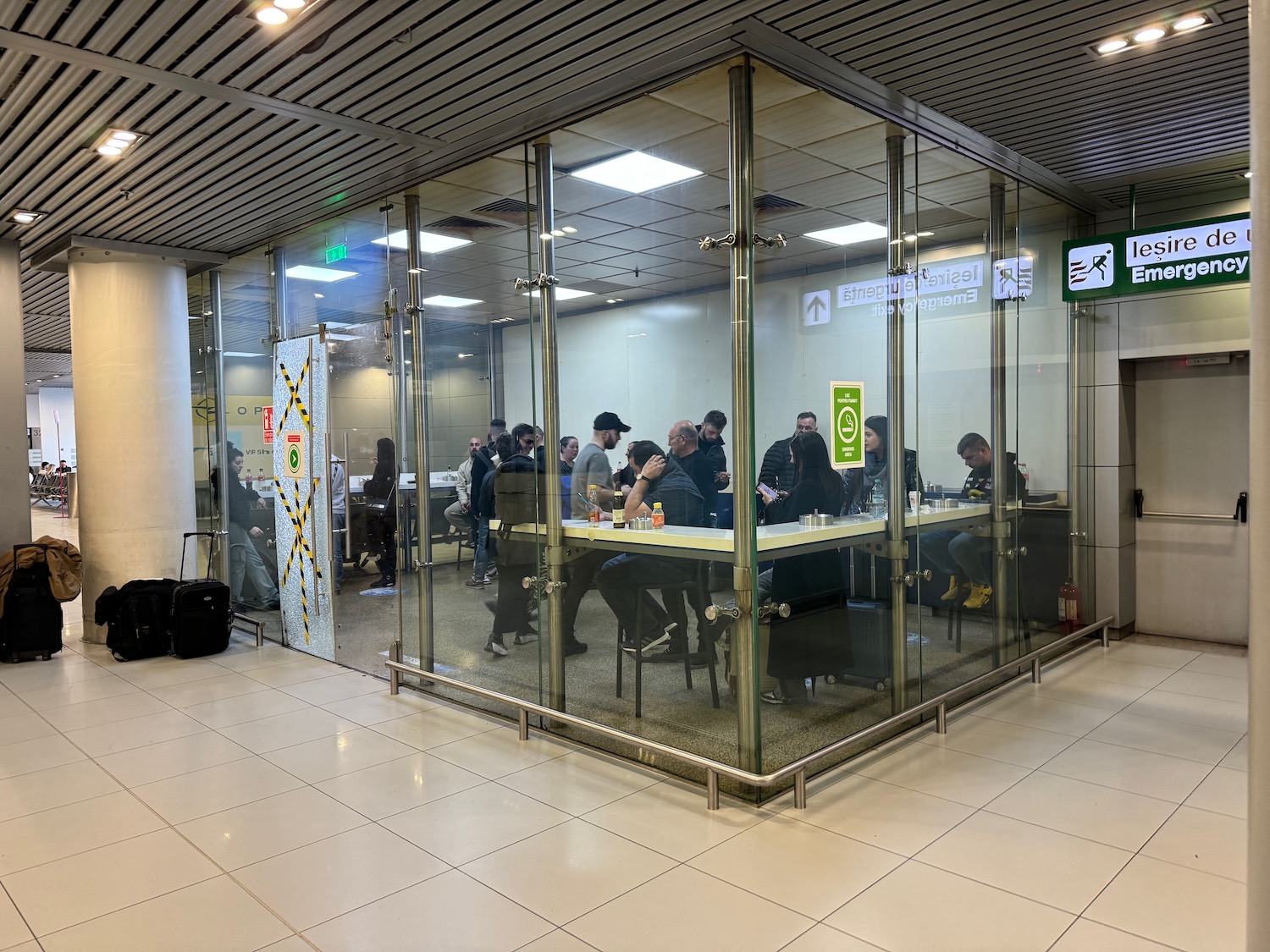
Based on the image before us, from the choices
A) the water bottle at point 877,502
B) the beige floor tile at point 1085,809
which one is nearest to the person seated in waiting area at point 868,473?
the water bottle at point 877,502

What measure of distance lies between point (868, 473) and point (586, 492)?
55.7 inches

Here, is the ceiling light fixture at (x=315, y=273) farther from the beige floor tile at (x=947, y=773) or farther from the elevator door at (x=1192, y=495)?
the elevator door at (x=1192, y=495)

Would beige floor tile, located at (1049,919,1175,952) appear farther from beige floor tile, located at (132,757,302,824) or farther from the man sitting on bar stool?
beige floor tile, located at (132,757,302,824)

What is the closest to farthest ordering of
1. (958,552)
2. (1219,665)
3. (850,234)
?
(850,234)
(958,552)
(1219,665)

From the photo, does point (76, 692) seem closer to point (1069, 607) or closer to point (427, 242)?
point (427, 242)

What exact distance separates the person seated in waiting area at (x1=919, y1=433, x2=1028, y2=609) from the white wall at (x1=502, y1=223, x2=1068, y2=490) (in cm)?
12

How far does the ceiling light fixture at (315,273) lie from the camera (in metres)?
6.09

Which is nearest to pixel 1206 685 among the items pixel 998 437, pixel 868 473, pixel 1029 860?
pixel 998 437

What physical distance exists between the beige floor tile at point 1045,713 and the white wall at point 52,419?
28.2 m

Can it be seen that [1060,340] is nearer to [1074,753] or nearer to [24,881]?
[1074,753]

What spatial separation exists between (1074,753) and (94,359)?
715cm

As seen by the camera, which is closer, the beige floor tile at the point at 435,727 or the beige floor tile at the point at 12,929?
the beige floor tile at the point at 12,929

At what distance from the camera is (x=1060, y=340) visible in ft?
19.9

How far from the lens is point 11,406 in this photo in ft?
22.0
